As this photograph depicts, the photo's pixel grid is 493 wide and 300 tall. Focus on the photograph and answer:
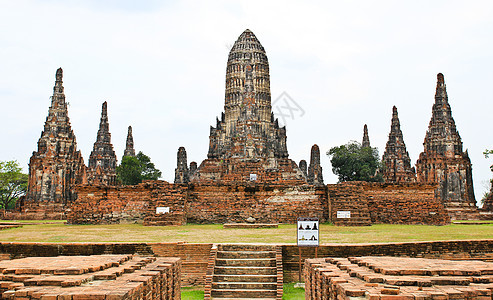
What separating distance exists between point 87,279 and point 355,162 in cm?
4011

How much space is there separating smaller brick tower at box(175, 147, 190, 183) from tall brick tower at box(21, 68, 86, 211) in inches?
730

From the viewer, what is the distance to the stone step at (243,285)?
30.0 feet

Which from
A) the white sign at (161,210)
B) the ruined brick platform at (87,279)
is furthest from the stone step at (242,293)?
the white sign at (161,210)

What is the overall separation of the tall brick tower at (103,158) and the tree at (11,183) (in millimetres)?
7805

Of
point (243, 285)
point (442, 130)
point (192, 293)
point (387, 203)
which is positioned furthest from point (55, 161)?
point (243, 285)

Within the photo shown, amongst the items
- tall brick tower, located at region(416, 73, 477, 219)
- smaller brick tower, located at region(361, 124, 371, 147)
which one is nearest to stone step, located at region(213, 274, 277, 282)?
tall brick tower, located at region(416, 73, 477, 219)

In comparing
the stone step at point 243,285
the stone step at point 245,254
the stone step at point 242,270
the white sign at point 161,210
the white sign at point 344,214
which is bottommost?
the stone step at point 243,285

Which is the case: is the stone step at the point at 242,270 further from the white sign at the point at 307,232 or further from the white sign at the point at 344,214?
the white sign at the point at 344,214

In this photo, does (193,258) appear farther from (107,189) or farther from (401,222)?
(401,222)

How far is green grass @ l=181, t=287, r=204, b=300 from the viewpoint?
9000 millimetres

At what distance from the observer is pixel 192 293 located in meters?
9.32

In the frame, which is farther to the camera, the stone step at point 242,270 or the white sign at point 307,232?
the stone step at point 242,270

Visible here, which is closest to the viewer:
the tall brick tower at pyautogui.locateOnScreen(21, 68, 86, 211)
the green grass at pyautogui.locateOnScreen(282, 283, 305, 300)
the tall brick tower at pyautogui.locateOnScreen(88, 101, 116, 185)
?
the green grass at pyautogui.locateOnScreen(282, 283, 305, 300)

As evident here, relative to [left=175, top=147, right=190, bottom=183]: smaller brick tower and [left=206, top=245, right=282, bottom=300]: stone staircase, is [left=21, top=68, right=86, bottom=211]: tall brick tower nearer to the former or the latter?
[left=175, top=147, right=190, bottom=183]: smaller brick tower
